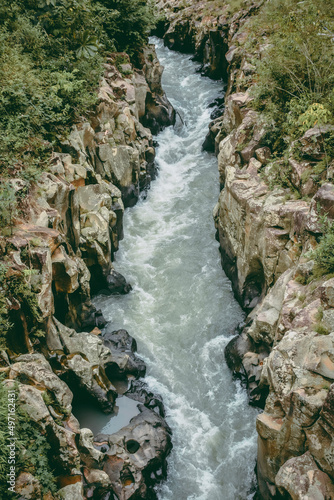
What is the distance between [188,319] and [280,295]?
15.8ft

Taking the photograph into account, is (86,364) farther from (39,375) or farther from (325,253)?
(325,253)

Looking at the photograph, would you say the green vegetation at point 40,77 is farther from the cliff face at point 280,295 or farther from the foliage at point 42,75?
the cliff face at point 280,295

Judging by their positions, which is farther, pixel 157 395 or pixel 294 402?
pixel 157 395

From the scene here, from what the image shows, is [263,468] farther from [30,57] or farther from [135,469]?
[30,57]

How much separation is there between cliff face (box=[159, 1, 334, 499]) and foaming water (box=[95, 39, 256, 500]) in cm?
87

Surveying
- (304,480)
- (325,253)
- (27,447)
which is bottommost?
(27,447)

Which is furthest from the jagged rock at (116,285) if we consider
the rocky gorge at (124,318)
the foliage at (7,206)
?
the foliage at (7,206)

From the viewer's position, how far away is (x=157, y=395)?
12508 mm

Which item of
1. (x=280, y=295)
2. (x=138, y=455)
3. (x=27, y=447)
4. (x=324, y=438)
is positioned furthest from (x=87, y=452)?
(x=280, y=295)

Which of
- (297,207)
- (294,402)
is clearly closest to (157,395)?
(294,402)

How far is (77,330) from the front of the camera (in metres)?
13.5

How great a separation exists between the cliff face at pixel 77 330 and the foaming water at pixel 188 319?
0.73m

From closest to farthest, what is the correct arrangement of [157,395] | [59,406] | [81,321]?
[59,406]
[157,395]
[81,321]

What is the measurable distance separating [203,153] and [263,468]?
728 inches
